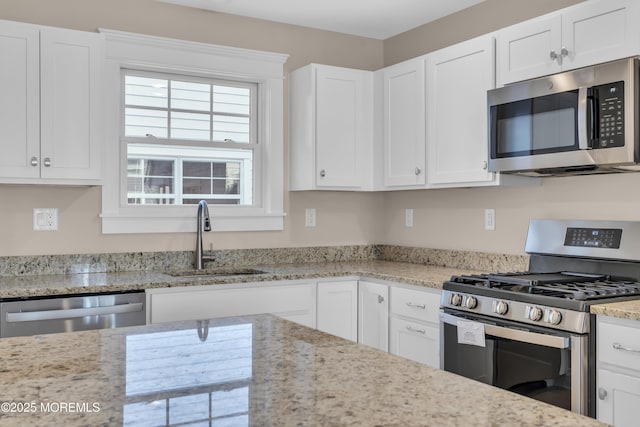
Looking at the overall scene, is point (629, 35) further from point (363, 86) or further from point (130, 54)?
point (130, 54)

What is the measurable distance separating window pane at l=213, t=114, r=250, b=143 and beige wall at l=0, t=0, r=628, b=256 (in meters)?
0.47

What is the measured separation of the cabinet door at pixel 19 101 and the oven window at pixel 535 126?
2275 mm

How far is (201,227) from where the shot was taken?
3.66m

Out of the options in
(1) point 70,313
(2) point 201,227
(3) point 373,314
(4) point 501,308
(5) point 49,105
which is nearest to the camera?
(4) point 501,308

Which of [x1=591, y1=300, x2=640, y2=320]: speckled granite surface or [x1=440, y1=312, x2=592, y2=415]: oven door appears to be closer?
[x1=591, y1=300, x2=640, y2=320]: speckled granite surface

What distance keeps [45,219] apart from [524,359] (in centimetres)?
254

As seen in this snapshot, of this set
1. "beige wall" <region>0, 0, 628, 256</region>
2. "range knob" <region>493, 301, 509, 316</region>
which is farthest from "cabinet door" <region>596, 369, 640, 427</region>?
"beige wall" <region>0, 0, 628, 256</region>

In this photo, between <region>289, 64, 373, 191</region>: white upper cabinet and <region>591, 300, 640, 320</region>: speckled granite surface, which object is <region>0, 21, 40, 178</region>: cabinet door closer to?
<region>289, 64, 373, 191</region>: white upper cabinet

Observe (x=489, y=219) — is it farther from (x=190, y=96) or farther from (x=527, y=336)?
(x=190, y=96)

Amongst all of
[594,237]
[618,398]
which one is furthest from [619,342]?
[594,237]

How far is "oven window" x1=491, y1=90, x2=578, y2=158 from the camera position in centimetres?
270

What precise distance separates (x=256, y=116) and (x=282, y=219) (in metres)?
0.71

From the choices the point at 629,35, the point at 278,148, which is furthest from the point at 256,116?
the point at 629,35

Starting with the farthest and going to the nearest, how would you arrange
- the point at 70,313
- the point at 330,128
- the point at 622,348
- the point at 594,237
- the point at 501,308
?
the point at 330,128, the point at 594,237, the point at 70,313, the point at 501,308, the point at 622,348
